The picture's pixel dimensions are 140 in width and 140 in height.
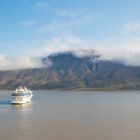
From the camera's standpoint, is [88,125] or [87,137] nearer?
[87,137]

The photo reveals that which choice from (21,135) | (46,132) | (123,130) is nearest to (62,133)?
(46,132)

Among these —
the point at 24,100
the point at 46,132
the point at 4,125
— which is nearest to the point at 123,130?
the point at 46,132

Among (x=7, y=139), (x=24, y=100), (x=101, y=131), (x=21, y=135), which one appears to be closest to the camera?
(x=7, y=139)

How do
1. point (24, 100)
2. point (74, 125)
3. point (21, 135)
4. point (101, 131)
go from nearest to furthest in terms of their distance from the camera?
1. point (21, 135)
2. point (101, 131)
3. point (74, 125)
4. point (24, 100)

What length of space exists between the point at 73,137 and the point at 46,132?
6967 mm

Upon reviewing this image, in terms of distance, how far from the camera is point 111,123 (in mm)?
75188

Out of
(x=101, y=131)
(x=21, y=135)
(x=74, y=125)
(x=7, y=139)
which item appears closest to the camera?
(x=7, y=139)

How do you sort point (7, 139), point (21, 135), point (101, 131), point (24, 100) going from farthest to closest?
point (24, 100) → point (101, 131) → point (21, 135) → point (7, 139)

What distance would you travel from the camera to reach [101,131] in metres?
63.6

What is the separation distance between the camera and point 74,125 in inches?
2803

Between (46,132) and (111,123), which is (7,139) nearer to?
(46,132)

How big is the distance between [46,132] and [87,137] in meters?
8.30

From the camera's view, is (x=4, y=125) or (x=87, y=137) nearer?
(x=87, y=137)

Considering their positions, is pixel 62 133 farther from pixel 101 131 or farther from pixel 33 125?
pixel 33 125
